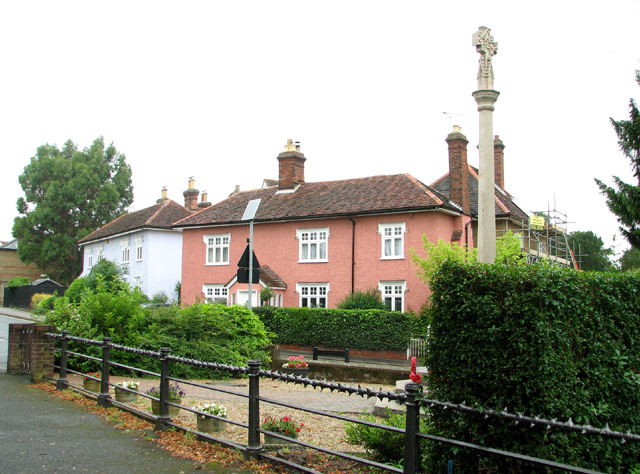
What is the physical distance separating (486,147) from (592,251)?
60.2 m

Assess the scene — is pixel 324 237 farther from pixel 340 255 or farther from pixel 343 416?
pixel 343 416

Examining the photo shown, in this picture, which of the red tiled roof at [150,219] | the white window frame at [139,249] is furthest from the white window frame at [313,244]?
the white window frame at [139,249]

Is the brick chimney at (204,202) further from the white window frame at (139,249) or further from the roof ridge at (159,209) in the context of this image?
the white window frame at (139,249)

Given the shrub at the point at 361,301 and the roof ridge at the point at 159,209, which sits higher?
the roof ridge at the point at 159,209

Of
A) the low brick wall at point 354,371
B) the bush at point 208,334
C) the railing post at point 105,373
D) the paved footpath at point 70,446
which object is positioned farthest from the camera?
the low brick wall at point 354,371

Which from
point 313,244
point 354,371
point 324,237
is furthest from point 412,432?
point 313,244

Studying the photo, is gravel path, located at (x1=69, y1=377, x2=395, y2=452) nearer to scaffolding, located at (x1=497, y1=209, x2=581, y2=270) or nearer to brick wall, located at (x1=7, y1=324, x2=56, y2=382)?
brick wall, located at (x1=7, y1=324, x2=56, y2=382)

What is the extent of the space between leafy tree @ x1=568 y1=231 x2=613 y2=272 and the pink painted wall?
4372 cm

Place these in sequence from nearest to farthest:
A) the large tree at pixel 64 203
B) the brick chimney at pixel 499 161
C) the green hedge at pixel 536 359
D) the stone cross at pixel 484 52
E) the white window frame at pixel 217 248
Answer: the green hedge at pixel 536 359
the stone cross at pixel 484 52
the white window frame at pixel 217 248
the brick chimney at pixel 499 161
the large tree at pixel 64 203

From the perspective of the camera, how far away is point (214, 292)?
3397cm

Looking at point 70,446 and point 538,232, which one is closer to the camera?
point 70,446

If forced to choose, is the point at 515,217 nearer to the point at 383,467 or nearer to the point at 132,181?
the point at 383,467

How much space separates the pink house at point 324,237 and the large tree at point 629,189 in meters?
7.10

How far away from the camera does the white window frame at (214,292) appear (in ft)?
109
